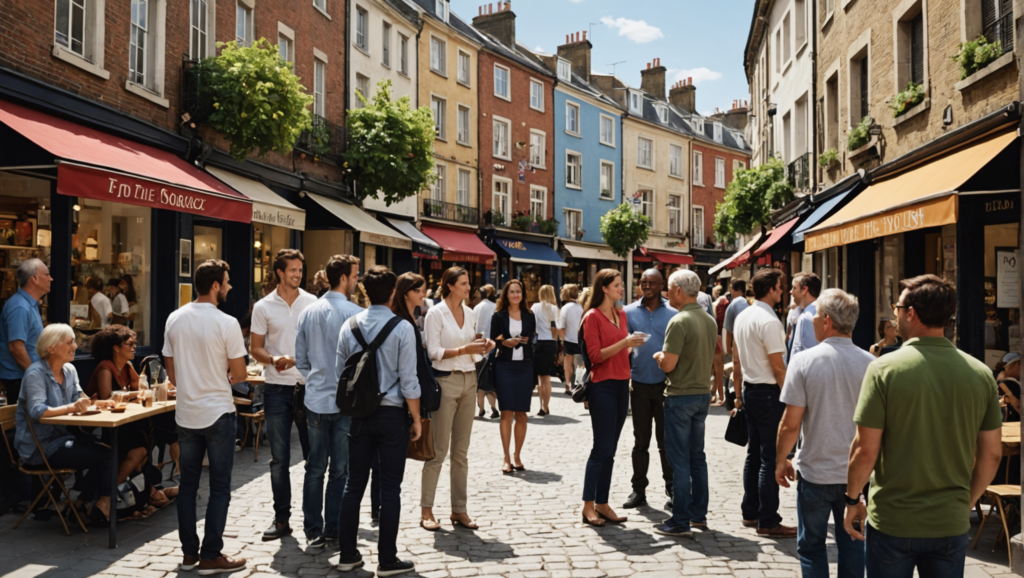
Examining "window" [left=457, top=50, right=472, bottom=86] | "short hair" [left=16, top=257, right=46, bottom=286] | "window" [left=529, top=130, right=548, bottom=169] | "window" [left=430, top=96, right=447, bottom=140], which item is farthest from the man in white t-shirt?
"window" [left=529, top=130, right=548, bottom=169]

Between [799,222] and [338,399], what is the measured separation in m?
14.5

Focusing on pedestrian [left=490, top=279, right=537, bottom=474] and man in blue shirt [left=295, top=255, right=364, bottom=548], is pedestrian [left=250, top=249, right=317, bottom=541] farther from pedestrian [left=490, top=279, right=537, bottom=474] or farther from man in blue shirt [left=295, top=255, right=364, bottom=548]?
pedestrian [left=490, top=279, right=537, bottom=474]

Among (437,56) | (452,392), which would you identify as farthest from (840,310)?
(437,56)

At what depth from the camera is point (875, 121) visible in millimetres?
13461

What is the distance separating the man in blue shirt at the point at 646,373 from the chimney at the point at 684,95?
1819 inches

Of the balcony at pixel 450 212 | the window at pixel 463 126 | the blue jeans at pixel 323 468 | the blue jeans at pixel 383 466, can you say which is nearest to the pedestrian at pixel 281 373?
the blue jeans at pixel 323 468

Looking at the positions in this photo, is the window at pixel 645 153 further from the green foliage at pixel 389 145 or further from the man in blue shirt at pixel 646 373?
the man in blue shirt at pixel 646 373

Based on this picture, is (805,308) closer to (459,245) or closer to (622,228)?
(459,245)

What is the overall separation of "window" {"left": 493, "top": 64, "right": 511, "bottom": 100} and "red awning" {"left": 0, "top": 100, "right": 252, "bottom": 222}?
2242cm

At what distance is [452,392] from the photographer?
6.29 metres

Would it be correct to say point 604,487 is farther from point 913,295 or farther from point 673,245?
point 673,245

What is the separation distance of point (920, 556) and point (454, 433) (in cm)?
385

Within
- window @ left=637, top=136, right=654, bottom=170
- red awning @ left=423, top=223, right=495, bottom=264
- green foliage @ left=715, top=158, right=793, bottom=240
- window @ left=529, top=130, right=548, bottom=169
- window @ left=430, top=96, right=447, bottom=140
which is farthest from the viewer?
window @ left=637, top=136, right=654, bottom=170

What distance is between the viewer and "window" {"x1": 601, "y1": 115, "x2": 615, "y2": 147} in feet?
132
